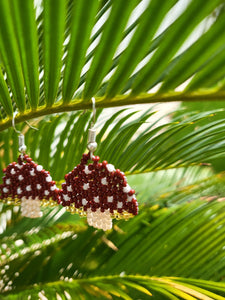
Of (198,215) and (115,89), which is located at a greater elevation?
(115,89)

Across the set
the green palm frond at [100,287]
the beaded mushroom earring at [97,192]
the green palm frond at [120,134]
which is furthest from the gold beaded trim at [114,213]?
the green palm frond at [100,287]

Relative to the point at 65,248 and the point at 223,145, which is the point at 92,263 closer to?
the point at 65,248

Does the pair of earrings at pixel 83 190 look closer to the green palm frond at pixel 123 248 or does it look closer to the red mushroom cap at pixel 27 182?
the red mushroom cap at pixel 27 182

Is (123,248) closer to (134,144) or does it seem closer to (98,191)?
(134,144)

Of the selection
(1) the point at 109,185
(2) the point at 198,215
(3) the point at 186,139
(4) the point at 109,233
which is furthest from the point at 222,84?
(4) the point at 109,233

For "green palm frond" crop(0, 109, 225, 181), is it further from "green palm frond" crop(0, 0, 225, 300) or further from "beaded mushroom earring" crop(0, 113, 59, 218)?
"beaded mushroom earring" crop(0, 113, 59, 218)

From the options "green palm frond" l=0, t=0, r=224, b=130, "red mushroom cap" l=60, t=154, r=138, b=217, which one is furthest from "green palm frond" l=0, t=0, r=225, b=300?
"red mushroom cap" l=60, t=154, r=138, b=217
